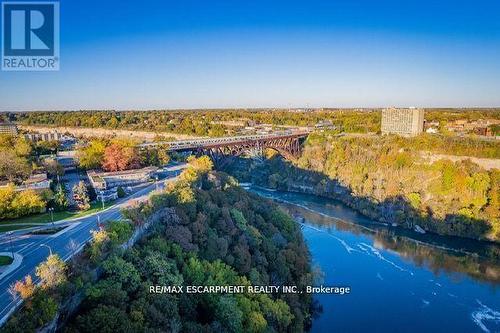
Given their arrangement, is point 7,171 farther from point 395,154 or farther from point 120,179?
point 395,154

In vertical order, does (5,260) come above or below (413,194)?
above

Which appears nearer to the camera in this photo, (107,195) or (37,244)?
(37,244)

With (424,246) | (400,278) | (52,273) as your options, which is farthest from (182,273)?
(424,246)

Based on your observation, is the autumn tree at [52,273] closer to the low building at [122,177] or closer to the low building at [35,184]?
the low building at [35,184]

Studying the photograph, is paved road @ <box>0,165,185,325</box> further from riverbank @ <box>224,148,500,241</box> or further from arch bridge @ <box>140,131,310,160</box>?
riverbank @ <box>224,148,500,241</box>

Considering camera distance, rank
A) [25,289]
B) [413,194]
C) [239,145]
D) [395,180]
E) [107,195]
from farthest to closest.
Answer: [239,145] < [395,180] < [413,194] < [107,195] < [25,289]

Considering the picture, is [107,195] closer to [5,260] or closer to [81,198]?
[81,198]

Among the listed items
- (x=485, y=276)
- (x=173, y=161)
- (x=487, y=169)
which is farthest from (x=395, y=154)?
(x=173, y=161)

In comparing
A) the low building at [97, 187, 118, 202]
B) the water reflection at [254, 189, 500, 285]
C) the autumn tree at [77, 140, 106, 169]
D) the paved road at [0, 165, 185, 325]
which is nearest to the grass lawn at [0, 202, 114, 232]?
the paved road at [0, 165, 185, 325]
